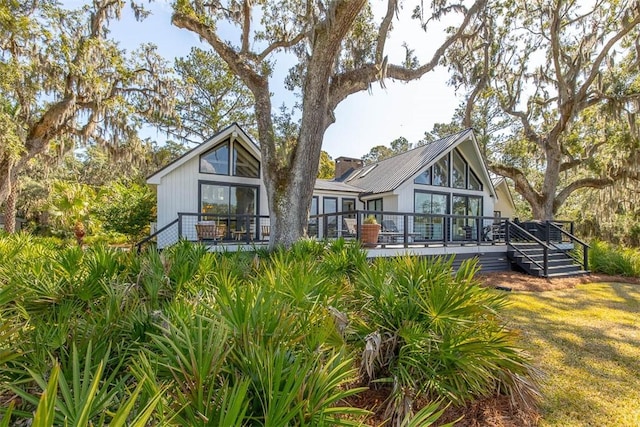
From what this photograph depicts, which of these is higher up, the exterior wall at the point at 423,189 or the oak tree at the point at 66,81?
the oak tree at the point at 66,81

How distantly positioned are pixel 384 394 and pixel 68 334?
313 centimetres

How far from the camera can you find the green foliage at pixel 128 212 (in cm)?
1423

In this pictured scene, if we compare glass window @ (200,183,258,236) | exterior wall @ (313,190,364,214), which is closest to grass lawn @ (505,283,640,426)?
exterior wall @ (313,190,364,214)

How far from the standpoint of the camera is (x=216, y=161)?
1298cm

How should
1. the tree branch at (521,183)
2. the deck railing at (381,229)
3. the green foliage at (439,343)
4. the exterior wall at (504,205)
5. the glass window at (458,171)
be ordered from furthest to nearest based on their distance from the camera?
1. the exterior wall at (504,205)
2. the tree branch at (521,183)
3. the glass window at (458,171)
4. the deck railing at (381,229)
5. the green foliage at (439,343)

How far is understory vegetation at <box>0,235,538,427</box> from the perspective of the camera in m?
1.87

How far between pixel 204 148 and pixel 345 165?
1283 centimetres

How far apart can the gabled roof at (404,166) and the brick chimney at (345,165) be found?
3471mm

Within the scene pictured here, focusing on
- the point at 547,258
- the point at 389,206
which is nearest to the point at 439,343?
the point at 547,258

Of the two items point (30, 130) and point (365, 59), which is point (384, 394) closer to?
point (365, 59)

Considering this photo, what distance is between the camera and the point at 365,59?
35.4 ft

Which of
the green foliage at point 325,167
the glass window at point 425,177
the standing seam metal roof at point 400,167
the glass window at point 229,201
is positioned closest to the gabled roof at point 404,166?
the standing seam metal roof at point 400,167

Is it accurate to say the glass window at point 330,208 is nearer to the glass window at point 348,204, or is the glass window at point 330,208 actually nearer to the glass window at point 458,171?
the glass window at point 348,204

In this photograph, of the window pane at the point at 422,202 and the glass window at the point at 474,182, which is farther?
the glass window at the point at 474,182
